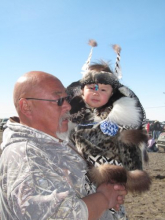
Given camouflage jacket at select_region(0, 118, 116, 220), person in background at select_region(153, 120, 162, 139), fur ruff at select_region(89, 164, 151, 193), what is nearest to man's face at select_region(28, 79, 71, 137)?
camouflage jacket at select_region(0, 118, 116, 220)

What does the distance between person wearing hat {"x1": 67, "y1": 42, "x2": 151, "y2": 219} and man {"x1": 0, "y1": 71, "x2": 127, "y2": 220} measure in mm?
383

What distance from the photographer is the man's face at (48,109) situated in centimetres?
177

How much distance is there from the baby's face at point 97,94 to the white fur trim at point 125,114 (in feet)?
0.58

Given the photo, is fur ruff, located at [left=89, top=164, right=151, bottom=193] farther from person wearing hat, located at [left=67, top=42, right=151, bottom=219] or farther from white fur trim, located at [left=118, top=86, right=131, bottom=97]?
white fur trim, located at [left=118, top=86, right=131, bottom=97]

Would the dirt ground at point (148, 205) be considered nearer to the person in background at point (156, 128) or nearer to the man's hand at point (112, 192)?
the man's hand at point (112, 192)

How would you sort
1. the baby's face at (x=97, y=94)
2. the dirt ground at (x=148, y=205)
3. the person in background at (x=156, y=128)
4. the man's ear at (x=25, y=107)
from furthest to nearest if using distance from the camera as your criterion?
the person in background at (x=156, y=128), the dirt ground at (x=148, y=205), the baby's face at (x=97, y=94), the man's ear at (x=25, y=107)

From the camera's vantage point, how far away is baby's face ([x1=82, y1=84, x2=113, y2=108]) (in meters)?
2.79

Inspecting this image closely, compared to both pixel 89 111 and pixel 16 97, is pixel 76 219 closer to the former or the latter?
pixel 16 97

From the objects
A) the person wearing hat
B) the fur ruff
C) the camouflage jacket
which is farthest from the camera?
the person wearing hat

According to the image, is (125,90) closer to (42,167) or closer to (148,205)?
(42,167)

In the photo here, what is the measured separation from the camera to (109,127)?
256 cm

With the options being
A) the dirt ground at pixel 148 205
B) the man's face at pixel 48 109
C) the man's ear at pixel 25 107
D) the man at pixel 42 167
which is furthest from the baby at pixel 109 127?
the dirt ground at pixel 148 205

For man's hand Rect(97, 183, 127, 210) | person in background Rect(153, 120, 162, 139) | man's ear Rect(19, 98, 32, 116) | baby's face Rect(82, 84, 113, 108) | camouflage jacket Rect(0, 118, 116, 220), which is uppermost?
baby's face Rect(82, 84, 113, 108)

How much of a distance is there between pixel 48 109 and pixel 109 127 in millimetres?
934
